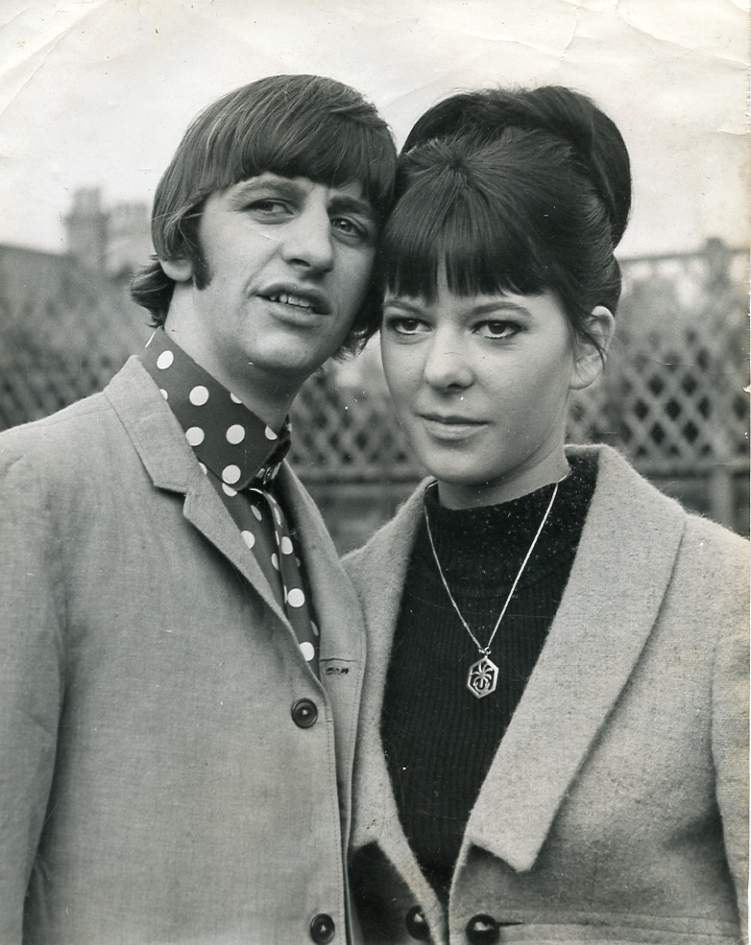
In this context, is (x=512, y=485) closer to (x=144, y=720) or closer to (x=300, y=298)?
(x=300, y=298)

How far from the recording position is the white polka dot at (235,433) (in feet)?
7.20

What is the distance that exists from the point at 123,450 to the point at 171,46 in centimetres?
109

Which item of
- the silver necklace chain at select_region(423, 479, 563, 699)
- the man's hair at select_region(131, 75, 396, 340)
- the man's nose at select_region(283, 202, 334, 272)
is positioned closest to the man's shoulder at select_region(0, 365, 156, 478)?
the man's hair at select_region(131, 75, 396, 340)

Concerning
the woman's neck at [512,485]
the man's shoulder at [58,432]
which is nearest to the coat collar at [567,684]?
the woman's neck at [512,485]

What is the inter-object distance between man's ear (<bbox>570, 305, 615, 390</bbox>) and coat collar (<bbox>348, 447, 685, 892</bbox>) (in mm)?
214

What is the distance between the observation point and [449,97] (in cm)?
241

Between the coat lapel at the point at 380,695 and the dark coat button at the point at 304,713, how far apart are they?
0.18m

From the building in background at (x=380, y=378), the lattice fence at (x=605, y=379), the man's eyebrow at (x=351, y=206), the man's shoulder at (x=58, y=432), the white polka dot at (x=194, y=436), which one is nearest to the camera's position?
the man's shoulder at (x=58, y=432)

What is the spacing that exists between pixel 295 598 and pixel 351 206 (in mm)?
837

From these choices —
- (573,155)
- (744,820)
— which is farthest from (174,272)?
(744,820)

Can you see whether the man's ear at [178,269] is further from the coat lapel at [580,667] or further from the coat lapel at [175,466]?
the coat lapel at [580,667]

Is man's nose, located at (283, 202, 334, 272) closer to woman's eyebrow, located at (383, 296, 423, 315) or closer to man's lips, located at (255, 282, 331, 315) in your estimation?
man's lips, located at (255, 282, 331, 315)

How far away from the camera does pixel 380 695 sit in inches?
88.4

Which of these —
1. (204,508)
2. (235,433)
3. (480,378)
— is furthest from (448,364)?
(204,508)
